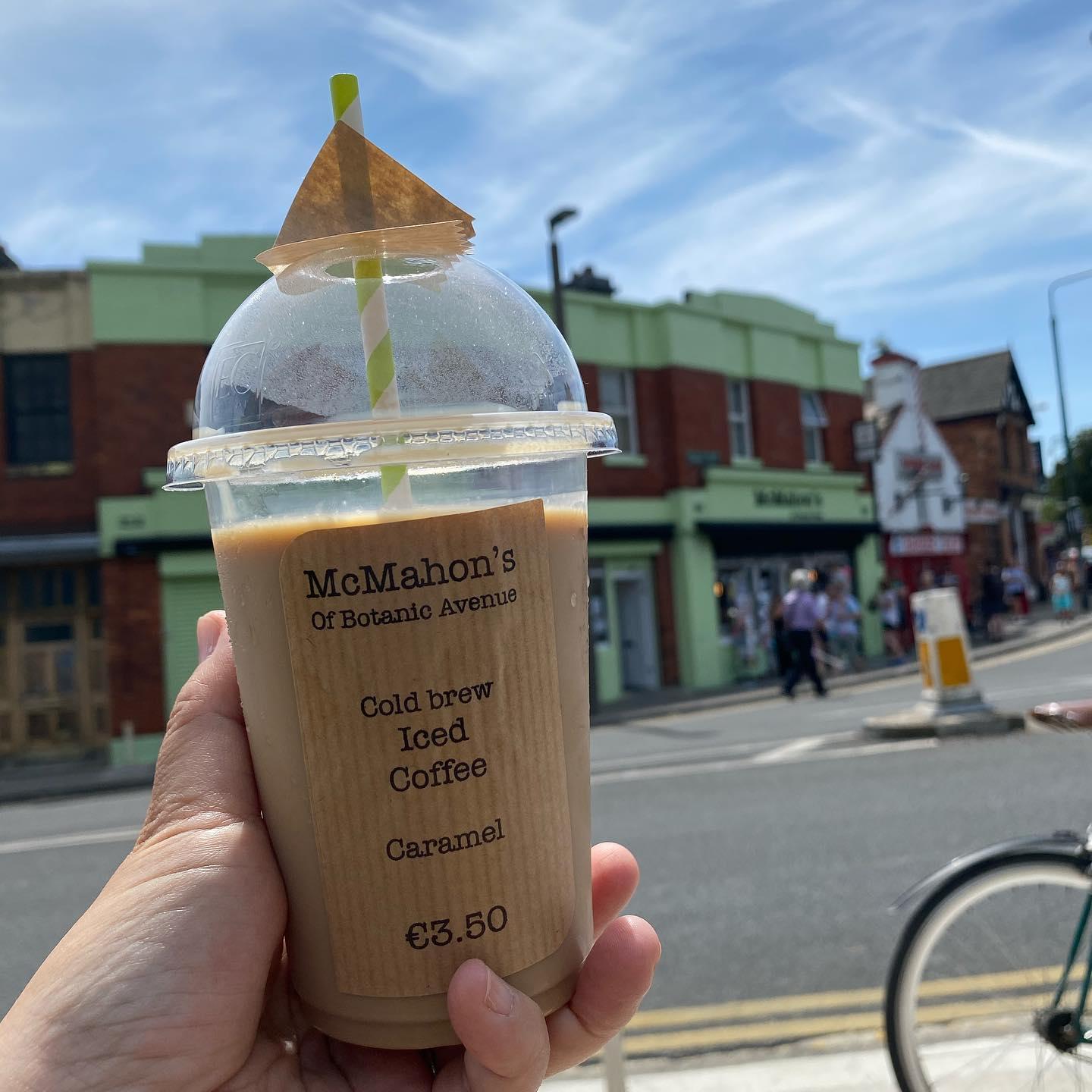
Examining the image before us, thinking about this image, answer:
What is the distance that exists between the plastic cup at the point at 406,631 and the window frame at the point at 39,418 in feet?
52.8

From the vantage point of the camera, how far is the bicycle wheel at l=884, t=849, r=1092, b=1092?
3057 mm

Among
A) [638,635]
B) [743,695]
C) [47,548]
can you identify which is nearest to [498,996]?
[47,548]

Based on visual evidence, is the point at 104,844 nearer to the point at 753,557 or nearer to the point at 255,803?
the point at 255,803

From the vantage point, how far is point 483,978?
4.04 feet

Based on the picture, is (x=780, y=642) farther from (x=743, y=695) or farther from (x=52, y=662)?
(x=52, y=662)

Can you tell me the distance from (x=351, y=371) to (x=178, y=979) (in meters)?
0.80

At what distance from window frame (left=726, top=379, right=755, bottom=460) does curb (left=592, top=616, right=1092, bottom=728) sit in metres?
5.46

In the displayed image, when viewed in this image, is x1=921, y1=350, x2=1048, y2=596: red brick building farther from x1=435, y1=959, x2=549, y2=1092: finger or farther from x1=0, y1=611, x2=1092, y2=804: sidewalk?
x1=435, y1=959, x2=549, y2=1092: finger

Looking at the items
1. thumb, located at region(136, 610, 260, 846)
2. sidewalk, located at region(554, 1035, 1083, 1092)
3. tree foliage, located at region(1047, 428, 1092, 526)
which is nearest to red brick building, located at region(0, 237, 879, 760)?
sidewalk, located at region(554, 1035, 1083, 1092)

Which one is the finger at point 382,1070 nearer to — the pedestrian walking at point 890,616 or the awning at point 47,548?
the awning at point 47,548

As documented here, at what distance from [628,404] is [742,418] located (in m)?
3.33

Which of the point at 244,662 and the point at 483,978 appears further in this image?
the point at 244,662

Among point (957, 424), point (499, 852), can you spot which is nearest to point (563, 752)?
point (499, 852)

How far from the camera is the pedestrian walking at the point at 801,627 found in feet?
48.9
